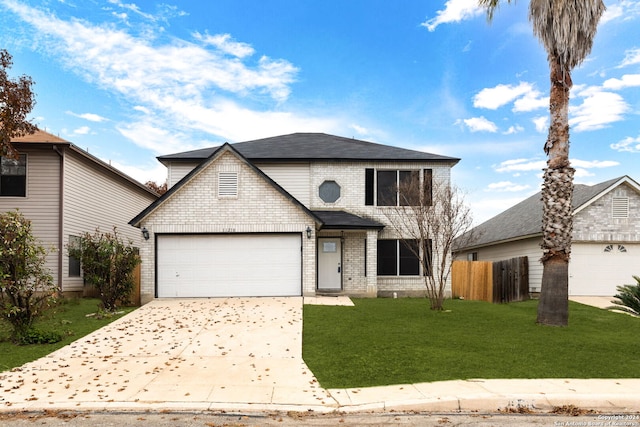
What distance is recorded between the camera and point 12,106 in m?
16.5

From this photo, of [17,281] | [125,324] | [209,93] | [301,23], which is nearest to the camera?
[17,281]

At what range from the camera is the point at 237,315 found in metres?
14.5

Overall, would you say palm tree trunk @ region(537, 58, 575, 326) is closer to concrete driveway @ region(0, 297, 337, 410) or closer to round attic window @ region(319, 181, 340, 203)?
concrete driveway @ region(0, 297, 337, 410)

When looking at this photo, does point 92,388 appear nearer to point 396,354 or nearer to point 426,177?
point 396,354

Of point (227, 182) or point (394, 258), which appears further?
point (394, 258)

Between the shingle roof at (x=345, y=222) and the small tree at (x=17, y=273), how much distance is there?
9.66 m

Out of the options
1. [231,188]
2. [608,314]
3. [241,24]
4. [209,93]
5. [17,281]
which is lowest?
[608,314]

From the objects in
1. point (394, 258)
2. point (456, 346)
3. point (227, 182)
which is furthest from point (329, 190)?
point (456, 346)

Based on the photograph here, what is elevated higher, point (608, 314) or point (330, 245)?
point (330, 245)

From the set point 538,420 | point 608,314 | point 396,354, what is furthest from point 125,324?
point 608,314

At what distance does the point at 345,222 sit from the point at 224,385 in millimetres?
11740

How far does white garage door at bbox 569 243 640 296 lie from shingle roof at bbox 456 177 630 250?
1947 millimetres

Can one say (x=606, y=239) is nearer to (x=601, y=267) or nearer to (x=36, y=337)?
(x=601, y=267)

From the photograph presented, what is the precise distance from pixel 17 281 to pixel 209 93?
43.7 ft
